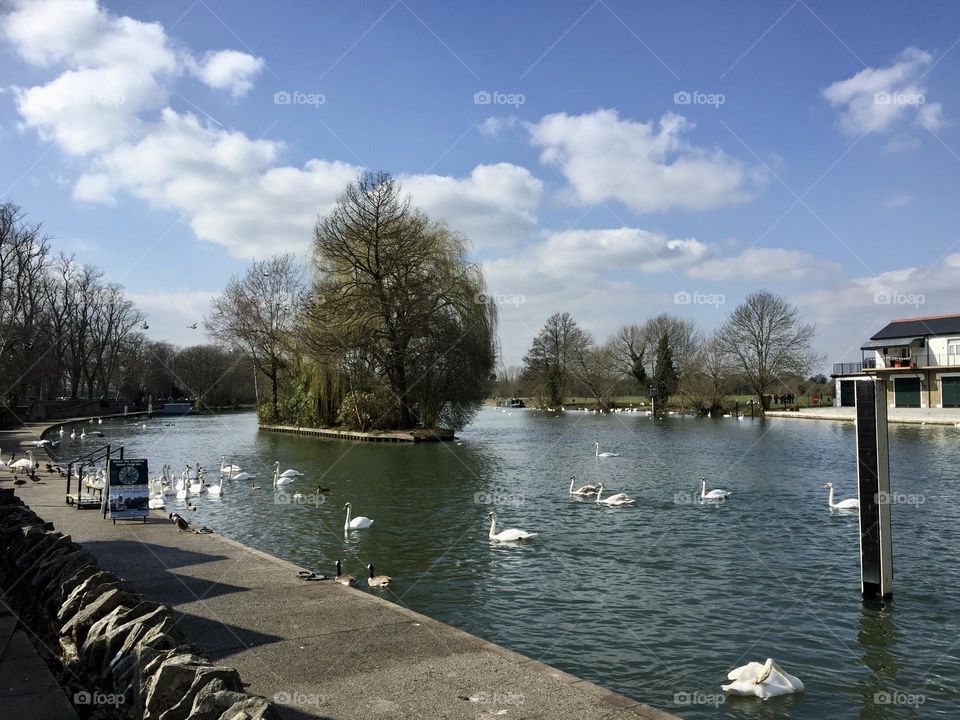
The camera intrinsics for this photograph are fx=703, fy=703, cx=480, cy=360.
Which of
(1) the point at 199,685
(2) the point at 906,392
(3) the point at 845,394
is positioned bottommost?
(1) the point at 199,685

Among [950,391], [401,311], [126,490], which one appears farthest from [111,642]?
[950,391]

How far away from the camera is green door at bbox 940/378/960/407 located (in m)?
62.9

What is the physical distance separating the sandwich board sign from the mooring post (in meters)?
14.4

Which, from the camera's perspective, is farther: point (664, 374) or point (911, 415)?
point (664, 374)

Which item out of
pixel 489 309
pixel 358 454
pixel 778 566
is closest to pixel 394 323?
pixel 489 309

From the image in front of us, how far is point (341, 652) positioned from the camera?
7.58 meters

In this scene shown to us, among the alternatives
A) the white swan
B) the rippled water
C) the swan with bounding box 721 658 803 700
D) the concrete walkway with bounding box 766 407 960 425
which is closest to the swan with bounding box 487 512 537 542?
the rippled water

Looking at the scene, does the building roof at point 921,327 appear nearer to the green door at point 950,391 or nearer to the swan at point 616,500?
the green door at point 950,391

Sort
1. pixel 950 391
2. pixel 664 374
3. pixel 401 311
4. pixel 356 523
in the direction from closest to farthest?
pixel 356 523 < pixel 401 311 < pixel 950 391 < pixel 664 374

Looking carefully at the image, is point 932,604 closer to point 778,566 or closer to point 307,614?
point 778,566

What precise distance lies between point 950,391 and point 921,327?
7295 mm

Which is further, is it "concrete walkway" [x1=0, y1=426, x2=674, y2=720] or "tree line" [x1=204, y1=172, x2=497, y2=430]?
"tree line" [x1=204, y1=172, x2=497, y2=430]

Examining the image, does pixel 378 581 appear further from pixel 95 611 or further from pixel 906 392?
pixel 906 392

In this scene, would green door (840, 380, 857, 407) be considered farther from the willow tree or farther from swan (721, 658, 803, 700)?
swan (721, 658, 803, 700)
